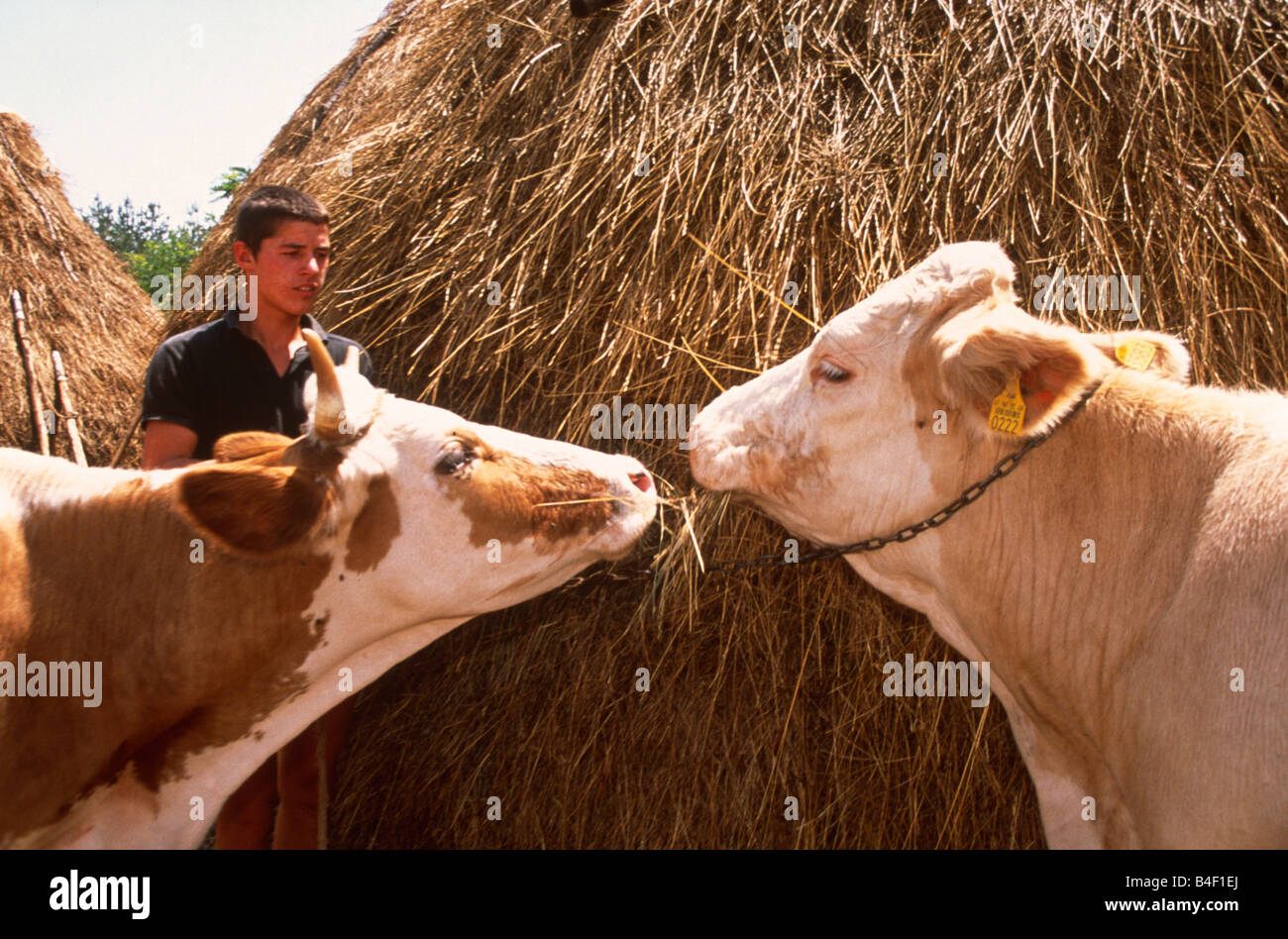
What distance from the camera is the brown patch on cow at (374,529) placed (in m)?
2.73

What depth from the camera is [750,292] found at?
3566 mm

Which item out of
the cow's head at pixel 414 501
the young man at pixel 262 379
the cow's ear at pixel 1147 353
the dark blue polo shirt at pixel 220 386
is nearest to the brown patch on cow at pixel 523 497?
the cow's head at pixel 414 501

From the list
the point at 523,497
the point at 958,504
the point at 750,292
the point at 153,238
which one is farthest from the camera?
the point at 153,238

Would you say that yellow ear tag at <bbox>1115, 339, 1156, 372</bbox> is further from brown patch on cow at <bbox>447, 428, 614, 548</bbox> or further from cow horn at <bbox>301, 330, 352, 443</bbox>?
cow horn at <bbox>301, 330, 352, 443</bbox>

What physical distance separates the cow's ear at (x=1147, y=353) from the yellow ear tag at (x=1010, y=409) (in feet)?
1.46

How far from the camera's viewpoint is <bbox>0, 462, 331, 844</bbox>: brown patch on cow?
8.11 feet

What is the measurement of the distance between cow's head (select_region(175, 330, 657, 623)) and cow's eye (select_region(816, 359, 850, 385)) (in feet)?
2.08

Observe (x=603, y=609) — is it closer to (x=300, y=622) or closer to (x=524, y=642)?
(x=524, y=642)

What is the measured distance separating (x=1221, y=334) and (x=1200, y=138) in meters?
0.79

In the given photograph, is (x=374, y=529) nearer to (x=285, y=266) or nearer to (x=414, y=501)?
(x=414, y=501)

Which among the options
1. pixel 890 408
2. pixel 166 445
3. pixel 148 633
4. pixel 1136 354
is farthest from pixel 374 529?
pixel 1136 354

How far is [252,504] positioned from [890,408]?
166 cm

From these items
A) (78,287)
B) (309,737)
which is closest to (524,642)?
(309,737)
